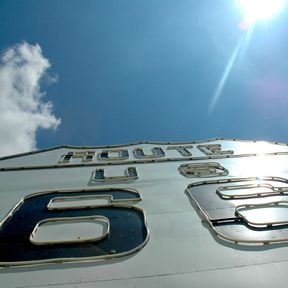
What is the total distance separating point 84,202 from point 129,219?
5.07 ft

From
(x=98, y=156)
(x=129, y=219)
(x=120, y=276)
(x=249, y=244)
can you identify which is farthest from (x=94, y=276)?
(x=98, y=156)

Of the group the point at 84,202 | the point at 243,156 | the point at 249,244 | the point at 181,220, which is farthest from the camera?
the point at 243,156

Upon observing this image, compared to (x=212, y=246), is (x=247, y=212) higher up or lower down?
higher up

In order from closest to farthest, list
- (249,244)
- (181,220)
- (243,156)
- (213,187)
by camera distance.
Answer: (249,244)
(181,220)
(213,187)
(243,156)

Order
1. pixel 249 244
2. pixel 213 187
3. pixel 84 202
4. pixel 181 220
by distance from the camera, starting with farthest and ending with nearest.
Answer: pixel 213 187
pixel 84 202
pixel 181 220
pixel 249 244

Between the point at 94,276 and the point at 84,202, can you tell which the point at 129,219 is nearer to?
the point at 84,202

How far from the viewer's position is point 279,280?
555 cm

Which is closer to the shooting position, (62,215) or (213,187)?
(62,215)

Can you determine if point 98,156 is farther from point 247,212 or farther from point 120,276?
point 120,276

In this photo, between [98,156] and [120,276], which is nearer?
[120,276]

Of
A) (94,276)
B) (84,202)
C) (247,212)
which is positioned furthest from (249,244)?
(84,202)

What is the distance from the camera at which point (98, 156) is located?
13.6 meters

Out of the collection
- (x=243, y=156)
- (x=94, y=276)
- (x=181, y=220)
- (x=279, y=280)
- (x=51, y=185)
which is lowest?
(x=279, y=280)

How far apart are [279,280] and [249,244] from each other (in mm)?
1026
